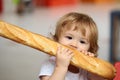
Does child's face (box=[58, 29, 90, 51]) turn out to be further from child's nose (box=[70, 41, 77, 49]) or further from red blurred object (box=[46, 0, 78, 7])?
red blurred object (box=[46, 0, 78, 7])

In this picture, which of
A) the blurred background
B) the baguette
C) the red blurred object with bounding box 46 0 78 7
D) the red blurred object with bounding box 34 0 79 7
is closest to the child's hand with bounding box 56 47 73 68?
the baguette

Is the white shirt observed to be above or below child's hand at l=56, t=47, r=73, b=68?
below

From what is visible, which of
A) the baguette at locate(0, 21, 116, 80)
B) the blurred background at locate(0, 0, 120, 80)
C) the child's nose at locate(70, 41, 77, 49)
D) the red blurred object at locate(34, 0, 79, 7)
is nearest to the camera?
the baguette at locate(0, 21, 116, 80)

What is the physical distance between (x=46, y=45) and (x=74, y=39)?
118mm

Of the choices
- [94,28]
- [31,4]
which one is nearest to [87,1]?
[31,4]

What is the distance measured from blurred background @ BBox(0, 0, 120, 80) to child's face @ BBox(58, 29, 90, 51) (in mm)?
115

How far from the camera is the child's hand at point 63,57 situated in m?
0.80

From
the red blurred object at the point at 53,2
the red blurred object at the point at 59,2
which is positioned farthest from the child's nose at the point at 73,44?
the red blurred object at the point at 59,2

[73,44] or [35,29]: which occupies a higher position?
[73,44]

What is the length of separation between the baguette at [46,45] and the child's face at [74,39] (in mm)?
67

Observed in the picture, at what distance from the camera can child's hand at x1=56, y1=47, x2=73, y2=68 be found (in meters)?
0.80

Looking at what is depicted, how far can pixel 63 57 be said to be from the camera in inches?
31.7

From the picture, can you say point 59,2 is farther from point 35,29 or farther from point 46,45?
point 46,45

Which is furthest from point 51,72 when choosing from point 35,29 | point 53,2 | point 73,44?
point 53,2
